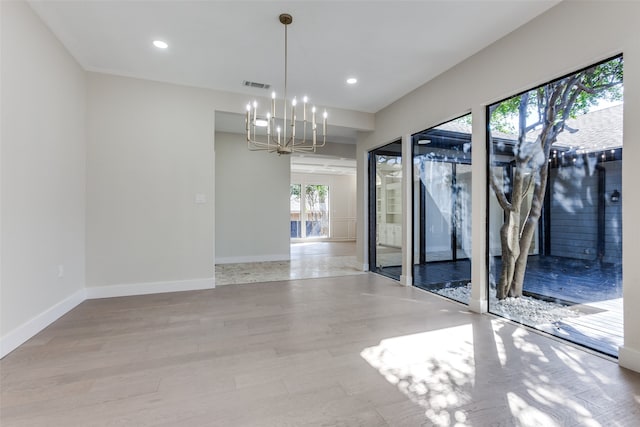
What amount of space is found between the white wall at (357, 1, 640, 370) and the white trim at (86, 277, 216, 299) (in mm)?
3575

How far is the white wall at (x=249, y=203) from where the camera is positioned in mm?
6340

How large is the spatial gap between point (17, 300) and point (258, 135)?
4.92 m

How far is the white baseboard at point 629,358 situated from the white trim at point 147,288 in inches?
168

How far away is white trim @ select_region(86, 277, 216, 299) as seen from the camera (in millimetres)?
3709

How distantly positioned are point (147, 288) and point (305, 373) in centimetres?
296

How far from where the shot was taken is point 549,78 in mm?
2539

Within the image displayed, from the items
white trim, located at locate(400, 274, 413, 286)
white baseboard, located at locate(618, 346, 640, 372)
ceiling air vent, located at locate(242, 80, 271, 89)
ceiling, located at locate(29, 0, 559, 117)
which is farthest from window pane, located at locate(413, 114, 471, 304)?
ceiling air vent, located at locate(242, 80, 271, 89)

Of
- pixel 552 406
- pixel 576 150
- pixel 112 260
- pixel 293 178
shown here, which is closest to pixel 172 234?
pixel 112 260

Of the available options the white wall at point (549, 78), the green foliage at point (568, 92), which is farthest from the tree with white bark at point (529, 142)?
the white wall at point (549, 78)

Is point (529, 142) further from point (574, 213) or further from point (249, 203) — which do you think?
point (249, 203)

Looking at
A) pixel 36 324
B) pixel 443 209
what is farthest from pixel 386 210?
pixel 36 324

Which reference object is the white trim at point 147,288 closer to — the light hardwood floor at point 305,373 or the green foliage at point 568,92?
the light hardwood floor at point 305,373

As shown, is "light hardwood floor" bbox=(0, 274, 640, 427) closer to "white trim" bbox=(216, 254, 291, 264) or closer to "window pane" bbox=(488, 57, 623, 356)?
"window pane" bbox=(488, 57, 623, 356)

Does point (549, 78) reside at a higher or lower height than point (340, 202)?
higher
